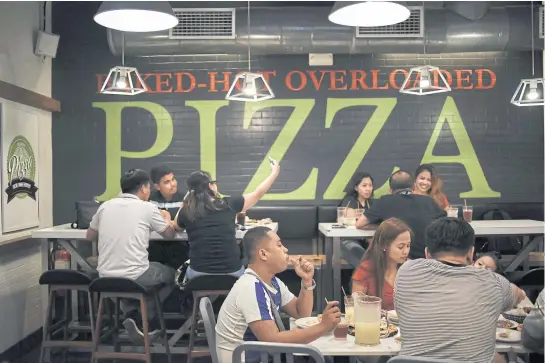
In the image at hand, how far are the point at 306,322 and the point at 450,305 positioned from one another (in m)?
0.77

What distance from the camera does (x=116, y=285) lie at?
12.6ft

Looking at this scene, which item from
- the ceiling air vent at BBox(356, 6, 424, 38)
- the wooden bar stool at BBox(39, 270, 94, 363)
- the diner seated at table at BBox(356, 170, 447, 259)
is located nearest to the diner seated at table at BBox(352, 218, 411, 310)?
the diner seated at table at BBox(356, 170, 447, 259)

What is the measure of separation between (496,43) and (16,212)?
5011 mm

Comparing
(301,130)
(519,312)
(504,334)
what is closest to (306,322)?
(504,334)

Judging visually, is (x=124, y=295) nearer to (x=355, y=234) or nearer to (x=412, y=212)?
(x=355, y=234)

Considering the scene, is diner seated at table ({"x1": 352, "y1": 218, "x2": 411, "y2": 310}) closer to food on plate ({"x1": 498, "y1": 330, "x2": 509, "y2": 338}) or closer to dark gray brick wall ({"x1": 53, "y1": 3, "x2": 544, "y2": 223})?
food on plate ({"x1": 498, "y1": 330, "x2": 509, "y2": 338})

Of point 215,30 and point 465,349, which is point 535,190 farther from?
point 465,349

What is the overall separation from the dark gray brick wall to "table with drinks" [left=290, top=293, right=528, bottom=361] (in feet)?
13.7

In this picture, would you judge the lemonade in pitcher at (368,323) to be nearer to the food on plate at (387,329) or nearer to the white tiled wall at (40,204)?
the food on plate at (387,329)

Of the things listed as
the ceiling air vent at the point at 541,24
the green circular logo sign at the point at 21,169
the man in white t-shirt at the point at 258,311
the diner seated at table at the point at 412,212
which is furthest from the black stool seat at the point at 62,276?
the ceiling air vent at the point at 541,24

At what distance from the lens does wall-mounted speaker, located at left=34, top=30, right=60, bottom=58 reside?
5.72 metres

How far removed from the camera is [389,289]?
3.11 meters

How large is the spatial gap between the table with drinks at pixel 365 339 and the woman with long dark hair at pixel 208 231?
1729 mm

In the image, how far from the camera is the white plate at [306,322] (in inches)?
103
